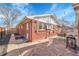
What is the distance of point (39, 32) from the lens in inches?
77.0

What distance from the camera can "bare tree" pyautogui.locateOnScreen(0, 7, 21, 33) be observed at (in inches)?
75.7

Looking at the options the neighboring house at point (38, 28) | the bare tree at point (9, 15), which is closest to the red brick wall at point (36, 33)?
the neighboring house at point (38, 28)

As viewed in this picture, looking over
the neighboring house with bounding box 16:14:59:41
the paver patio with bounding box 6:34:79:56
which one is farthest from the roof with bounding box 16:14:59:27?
the paver patio with bounding box 6:34:79:56

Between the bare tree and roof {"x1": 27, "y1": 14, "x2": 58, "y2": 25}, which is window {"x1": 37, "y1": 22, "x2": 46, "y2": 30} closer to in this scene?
roof {"x1": 27, "y1": 14, "x2": 58, "y2": 25}

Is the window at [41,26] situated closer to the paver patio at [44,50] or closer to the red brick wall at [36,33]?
the red brick wall at [36,33]

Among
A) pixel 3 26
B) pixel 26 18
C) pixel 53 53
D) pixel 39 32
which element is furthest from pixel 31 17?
pixel 53 53

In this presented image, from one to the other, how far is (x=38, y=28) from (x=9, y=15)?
0.34 meters

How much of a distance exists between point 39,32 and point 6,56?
1.41 feet

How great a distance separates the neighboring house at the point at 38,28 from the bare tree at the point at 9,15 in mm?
90

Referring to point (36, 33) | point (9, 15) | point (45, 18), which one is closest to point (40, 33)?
point (36, 33)

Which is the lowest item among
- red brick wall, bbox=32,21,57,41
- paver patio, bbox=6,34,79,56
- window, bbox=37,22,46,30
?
paver patio, bbox=6,34,79,56

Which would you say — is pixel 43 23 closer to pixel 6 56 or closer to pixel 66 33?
pixel 66 33

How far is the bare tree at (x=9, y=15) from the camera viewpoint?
75.7 inches

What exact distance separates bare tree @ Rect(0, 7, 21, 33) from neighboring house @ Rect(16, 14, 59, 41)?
0.30ft
